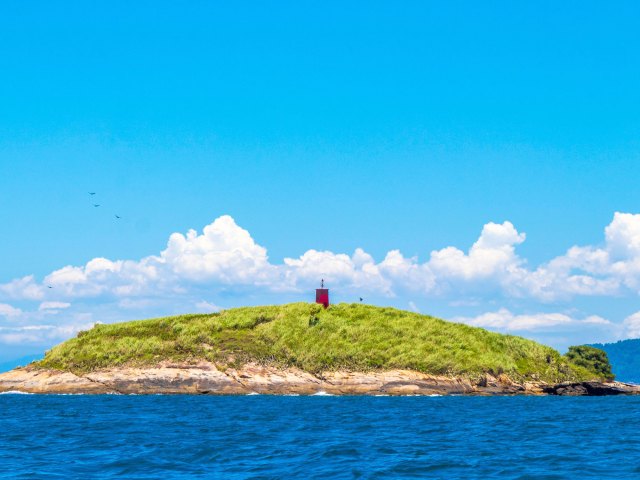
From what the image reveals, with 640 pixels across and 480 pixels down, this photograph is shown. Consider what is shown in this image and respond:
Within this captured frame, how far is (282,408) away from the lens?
70.2m

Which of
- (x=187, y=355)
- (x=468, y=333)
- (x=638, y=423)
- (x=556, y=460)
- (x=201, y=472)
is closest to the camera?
(x=201, y=472)

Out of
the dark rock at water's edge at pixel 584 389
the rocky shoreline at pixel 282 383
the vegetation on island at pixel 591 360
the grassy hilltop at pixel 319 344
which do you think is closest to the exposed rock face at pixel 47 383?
the rocky shoreline at pixel 282 383

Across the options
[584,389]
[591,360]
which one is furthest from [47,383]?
[591,360]

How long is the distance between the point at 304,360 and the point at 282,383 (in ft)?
14.9

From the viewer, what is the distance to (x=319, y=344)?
101 meters

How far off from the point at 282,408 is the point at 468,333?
44.6 meters

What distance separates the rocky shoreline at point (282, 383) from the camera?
307 ft

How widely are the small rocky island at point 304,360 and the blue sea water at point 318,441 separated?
65.9 feet

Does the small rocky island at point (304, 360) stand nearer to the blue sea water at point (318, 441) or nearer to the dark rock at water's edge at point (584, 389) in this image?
the dark rock at water's edge at point (584, 389)

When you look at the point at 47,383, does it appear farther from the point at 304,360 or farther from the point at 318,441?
the point at 318,441

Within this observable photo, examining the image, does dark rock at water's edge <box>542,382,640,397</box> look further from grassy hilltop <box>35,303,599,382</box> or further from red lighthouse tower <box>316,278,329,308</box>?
red lighthouse tower <box>316,278,329,308</box>

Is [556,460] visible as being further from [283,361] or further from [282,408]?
[283,361]

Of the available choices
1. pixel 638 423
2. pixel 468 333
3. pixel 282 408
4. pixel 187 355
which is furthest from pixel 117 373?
pixel 638 423

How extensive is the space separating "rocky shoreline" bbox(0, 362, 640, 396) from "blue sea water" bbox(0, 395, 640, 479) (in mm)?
18558
